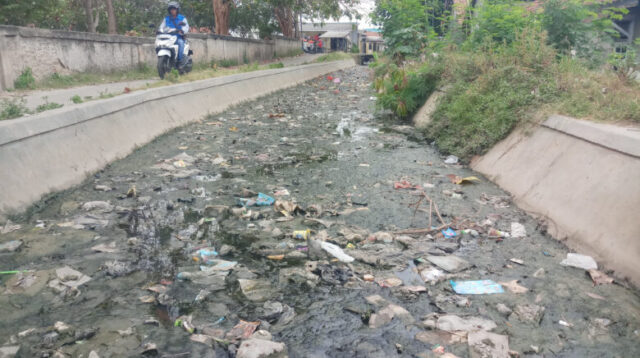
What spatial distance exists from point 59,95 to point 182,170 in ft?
9.97

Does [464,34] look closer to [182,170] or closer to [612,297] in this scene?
[182,170]

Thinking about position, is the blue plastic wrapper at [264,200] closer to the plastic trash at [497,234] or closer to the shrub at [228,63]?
the plastic trash at [497,234]

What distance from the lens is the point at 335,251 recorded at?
117 inches

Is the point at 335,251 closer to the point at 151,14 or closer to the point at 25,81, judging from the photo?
the point at 25,81

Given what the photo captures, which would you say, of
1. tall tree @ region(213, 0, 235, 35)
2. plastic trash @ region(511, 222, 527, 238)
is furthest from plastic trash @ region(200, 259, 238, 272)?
tall tree @ region(213, 0, 235, 35)

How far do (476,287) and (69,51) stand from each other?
9.24m

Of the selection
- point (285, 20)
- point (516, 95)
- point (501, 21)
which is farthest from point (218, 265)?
point (285, 20)

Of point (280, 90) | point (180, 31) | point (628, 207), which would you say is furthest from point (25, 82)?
point (628, 207)

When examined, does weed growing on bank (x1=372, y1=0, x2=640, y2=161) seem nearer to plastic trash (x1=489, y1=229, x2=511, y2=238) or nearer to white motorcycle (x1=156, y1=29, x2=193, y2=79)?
plastic trash (x1=489, y1=229, x2=511, y2=238)

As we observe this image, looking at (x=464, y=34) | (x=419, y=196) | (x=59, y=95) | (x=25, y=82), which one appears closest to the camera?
(x=419, y=196)

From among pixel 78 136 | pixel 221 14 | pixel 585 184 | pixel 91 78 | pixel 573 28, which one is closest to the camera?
pixel 585 184

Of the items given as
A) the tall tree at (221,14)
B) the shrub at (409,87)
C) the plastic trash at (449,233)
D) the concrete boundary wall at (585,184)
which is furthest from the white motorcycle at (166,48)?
the tall tree at (221,14)

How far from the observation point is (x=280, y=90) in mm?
13781

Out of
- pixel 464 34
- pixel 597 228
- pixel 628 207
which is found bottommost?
pixel 597 228
